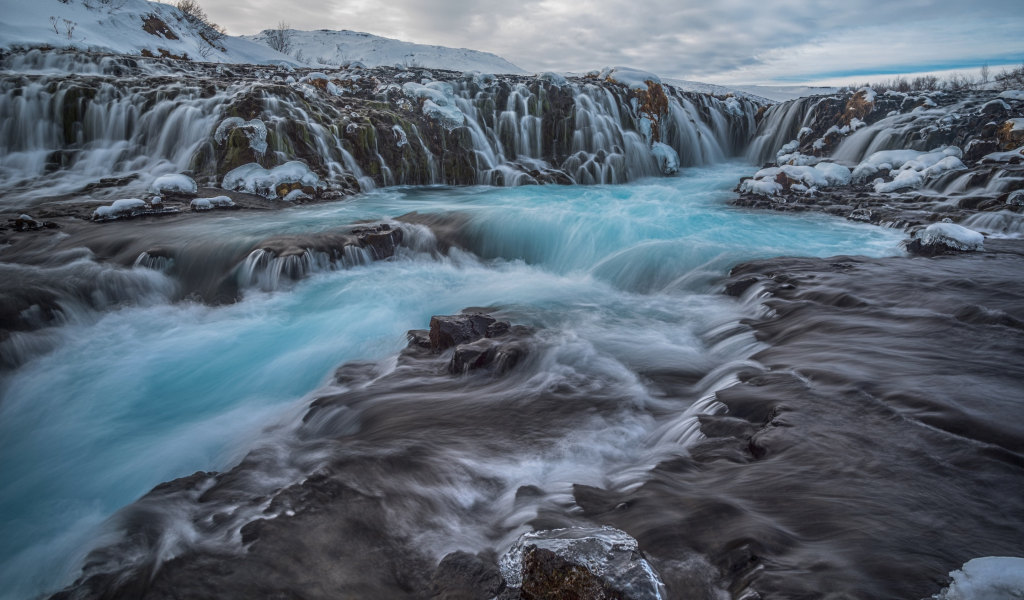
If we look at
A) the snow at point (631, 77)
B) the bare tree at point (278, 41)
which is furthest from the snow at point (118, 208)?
the bare tree at point (278, 41)

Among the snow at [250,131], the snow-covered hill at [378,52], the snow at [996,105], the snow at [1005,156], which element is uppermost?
the snow-covered hill at [378,52]

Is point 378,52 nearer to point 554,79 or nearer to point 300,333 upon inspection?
point 554,79

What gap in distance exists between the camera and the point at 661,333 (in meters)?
6.01

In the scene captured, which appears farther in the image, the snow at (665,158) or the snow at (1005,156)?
the snow at (665,158)

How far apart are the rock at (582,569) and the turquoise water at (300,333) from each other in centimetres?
239

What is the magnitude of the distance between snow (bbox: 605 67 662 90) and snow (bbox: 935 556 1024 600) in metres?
19.7

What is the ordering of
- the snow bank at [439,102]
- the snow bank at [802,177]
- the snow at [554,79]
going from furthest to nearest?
the snow at [554,79]
the snow bank at [439,102]
the snow bank at [802,177]

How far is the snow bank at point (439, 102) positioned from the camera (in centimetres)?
1573

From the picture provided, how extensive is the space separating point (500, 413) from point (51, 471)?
11.6ft

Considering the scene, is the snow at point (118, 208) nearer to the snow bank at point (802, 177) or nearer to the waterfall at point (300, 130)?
Result: the waterfall at point (300, 130)

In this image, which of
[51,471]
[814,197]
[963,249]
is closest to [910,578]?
[51,471]

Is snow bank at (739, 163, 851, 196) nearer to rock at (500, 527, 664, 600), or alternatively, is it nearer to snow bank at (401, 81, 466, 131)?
snow bank at (401, 81, 466, 131)

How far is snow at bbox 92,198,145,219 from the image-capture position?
9.09 metres

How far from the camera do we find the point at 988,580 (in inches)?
71.7
